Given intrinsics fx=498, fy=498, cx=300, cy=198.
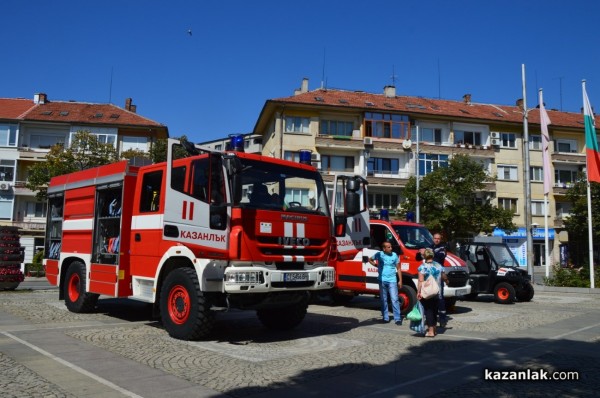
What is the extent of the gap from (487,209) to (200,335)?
3239 cm

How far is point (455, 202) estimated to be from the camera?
35906 mm

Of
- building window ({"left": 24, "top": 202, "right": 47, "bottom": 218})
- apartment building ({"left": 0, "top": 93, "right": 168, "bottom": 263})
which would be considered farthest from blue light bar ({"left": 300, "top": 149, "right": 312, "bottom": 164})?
building window ({"left": 24, "top": 202, "right": 47, "bottom": 218})

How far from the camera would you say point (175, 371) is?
6.21 m

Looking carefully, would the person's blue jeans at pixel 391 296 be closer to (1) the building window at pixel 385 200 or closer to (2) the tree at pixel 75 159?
(2) the tree at pixel 75 159

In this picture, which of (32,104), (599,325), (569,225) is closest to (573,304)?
(599,325)

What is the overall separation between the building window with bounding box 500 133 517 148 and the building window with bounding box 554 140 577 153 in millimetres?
4692

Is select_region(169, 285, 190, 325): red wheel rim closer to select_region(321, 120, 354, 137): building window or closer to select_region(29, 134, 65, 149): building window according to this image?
select_region(321, 120, 354, 137): building window

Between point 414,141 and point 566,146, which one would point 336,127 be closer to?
point 414,141

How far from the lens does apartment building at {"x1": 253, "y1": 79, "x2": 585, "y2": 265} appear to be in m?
43.7

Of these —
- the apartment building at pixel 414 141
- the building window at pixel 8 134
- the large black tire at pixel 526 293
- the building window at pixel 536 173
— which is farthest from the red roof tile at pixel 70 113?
the large black tire at pixel 526 293

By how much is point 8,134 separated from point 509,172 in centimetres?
4740

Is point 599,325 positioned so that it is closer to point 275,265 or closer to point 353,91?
point 275,265

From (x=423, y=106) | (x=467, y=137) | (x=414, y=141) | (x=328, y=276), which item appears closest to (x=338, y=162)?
(x=414, y=141)

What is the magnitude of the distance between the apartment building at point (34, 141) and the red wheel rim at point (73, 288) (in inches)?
1410
